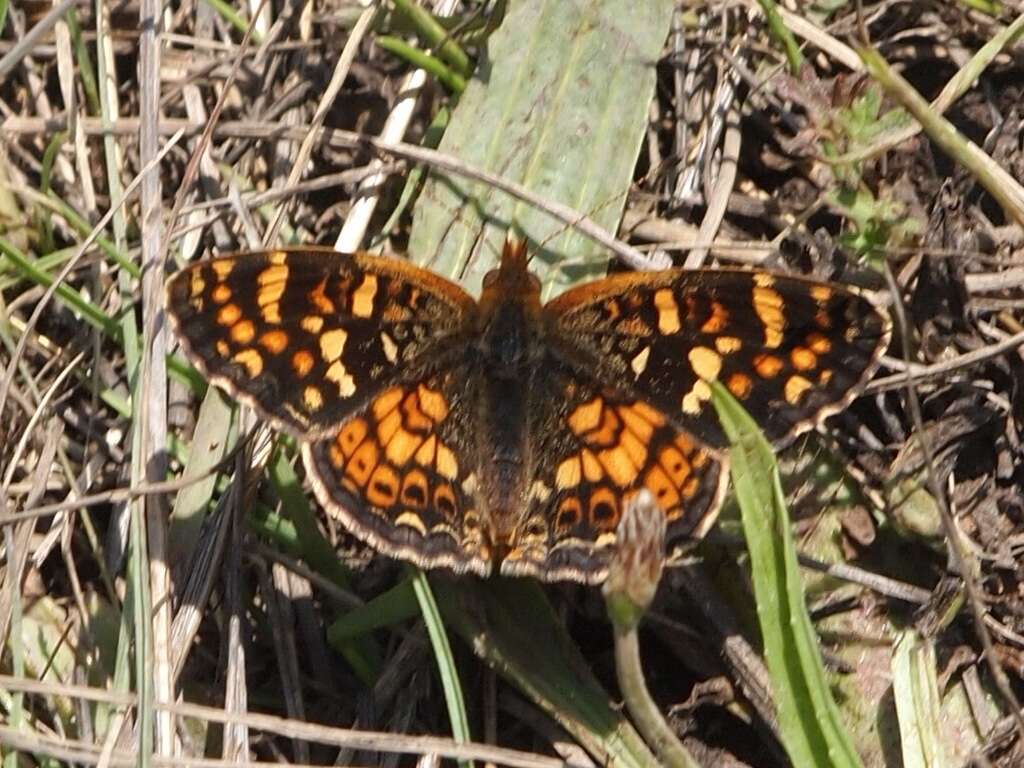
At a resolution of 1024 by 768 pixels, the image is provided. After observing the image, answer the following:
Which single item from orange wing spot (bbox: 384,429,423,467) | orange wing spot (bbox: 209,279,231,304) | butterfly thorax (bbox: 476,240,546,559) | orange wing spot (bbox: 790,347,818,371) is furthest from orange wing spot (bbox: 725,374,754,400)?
orange wing spot (bbox: 209,279,231,304)

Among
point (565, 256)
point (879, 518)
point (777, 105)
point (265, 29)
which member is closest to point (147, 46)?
point (265, 29)

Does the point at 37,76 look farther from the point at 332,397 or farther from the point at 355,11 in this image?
the point at 332,397

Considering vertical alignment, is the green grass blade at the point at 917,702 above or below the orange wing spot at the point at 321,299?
below

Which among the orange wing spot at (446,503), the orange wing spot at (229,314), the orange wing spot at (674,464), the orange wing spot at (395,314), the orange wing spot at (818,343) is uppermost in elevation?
the orange wing spot at (395,314)

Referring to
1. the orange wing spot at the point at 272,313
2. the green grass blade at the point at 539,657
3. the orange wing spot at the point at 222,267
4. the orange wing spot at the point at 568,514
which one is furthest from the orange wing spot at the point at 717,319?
the orange wing spot at the point at 222,267

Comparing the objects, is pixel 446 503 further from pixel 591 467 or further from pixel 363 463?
pixel 591 467

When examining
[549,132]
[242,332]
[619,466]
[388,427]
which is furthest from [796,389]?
[242,332]

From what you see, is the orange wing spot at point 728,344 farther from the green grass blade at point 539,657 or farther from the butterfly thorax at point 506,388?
the green grass blade at point 539,657
